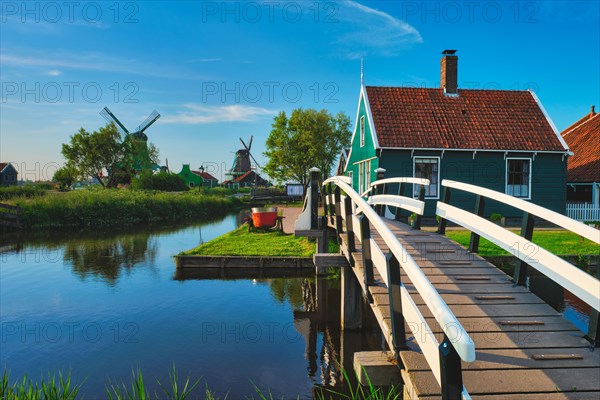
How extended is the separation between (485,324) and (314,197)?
635cm

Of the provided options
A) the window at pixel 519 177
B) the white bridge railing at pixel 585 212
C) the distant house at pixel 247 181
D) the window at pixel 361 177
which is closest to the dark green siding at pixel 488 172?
the window at pixel 519 177

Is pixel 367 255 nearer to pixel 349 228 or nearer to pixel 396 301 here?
pixel 349 228

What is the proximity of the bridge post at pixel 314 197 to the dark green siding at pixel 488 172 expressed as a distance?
8.27 meters

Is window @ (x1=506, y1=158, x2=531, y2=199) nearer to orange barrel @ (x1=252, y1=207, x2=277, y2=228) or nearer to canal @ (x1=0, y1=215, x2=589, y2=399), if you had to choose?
canal @ (x1=0, y1=215, x2=589, y2=399)

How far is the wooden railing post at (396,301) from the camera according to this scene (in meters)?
3.76

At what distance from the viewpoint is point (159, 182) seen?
1997 inches

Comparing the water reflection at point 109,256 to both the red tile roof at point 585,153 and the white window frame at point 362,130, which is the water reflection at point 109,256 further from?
the red tile roof at point 585,153

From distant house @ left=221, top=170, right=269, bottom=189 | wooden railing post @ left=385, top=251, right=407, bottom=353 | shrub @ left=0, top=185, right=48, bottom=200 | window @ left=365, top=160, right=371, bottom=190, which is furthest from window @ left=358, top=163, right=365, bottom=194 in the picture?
distant house @ left=221, top=170, right=269, bottom=189

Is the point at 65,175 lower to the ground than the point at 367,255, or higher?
higher

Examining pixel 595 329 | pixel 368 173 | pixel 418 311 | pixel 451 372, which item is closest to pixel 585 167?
pixel 368 173

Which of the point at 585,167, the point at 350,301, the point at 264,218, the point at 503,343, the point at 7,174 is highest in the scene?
the point at 7,174

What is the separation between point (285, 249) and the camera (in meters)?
14.7

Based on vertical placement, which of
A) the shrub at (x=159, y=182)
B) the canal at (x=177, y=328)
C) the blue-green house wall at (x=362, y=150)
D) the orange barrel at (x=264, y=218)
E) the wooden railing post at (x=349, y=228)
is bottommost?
the canal at (x=177, y=328)

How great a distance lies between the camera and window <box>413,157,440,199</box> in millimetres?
18500
